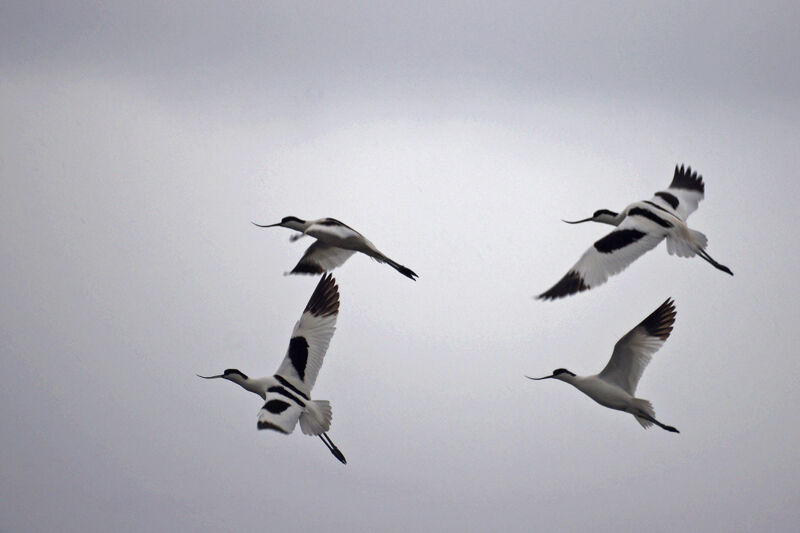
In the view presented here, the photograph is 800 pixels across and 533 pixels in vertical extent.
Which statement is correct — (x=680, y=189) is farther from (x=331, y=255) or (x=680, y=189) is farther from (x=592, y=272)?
(x=331, y=255)

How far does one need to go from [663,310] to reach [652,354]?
583 millimetres

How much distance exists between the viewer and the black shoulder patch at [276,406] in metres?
14.0

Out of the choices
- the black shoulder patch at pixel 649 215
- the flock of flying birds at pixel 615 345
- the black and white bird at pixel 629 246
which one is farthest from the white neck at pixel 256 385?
the black shoulder patch at pixel 649 215

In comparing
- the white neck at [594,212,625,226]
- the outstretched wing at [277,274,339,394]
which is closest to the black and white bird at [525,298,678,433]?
the white neck at [594,212,625,226]

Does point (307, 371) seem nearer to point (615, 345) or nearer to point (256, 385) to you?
point (256, 385)

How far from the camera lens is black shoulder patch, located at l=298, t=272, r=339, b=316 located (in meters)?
16.4

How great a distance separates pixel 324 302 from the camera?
16375 millimetres

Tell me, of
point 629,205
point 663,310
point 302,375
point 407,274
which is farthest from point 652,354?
point 302,375

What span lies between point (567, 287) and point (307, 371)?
12.0ft

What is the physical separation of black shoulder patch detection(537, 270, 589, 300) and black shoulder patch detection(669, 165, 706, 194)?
2836mm

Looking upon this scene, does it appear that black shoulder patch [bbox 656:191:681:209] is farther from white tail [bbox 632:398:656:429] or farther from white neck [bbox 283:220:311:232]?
white neck [bbox 283:220:311:232]

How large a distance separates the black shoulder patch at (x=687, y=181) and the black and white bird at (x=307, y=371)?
16.4 ft

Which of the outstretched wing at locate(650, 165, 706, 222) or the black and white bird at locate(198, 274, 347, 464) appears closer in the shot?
the black and white bird at locate(198, 274, 347, 464)

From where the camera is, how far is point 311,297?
16422 millimetres
